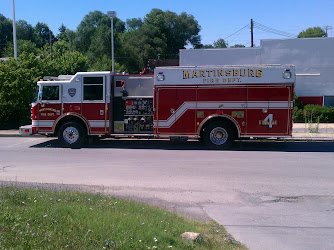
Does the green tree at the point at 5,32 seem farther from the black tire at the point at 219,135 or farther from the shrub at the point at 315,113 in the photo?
the black tire at the point at 219,135

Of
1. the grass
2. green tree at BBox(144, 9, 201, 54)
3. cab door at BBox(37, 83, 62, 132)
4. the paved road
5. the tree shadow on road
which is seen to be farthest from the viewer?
green tree at BBox(144, 9, 201, 54)

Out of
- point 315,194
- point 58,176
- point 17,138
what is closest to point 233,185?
point 315,194

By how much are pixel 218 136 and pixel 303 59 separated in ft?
47.2

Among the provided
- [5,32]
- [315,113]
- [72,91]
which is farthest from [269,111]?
[5,32]

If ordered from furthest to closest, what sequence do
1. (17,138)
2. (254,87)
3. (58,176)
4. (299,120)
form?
(299,120), (17,138), (254,87), (58,176)

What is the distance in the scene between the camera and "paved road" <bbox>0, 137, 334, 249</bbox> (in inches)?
237

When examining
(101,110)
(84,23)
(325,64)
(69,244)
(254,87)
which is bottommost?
(69,244)

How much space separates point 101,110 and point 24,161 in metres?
3.82

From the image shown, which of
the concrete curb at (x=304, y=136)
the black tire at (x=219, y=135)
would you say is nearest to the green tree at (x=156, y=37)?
the concrete curb at (x=304, y=136)

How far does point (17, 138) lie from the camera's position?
17.7m

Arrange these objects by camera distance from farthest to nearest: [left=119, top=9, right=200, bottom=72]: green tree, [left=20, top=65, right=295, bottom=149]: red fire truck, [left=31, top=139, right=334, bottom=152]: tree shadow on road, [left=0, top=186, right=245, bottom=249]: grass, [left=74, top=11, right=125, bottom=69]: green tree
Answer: [left=119, top=9, right=200, bottom=72]: green tree → [left=74, top=11, right=125, bottom=69]: green tree → [left=31, top=139, right=334, bottom=152]: tree shadow on road → [left=20, top=65, right=295, bottom=149]: red fire truck → [left=0, top=186, right=245, bottom=249]: grass

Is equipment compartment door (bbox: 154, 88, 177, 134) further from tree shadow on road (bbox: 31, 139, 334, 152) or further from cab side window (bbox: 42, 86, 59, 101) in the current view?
cab side window (bbox: 42, 86, 59, 101)

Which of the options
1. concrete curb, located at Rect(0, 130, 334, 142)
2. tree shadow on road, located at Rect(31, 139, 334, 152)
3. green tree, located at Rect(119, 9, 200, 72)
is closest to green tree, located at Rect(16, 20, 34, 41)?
green tree, located at Rect(119, 9, 200, 72)

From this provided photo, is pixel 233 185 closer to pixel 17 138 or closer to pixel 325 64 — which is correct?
pixel 17 138
